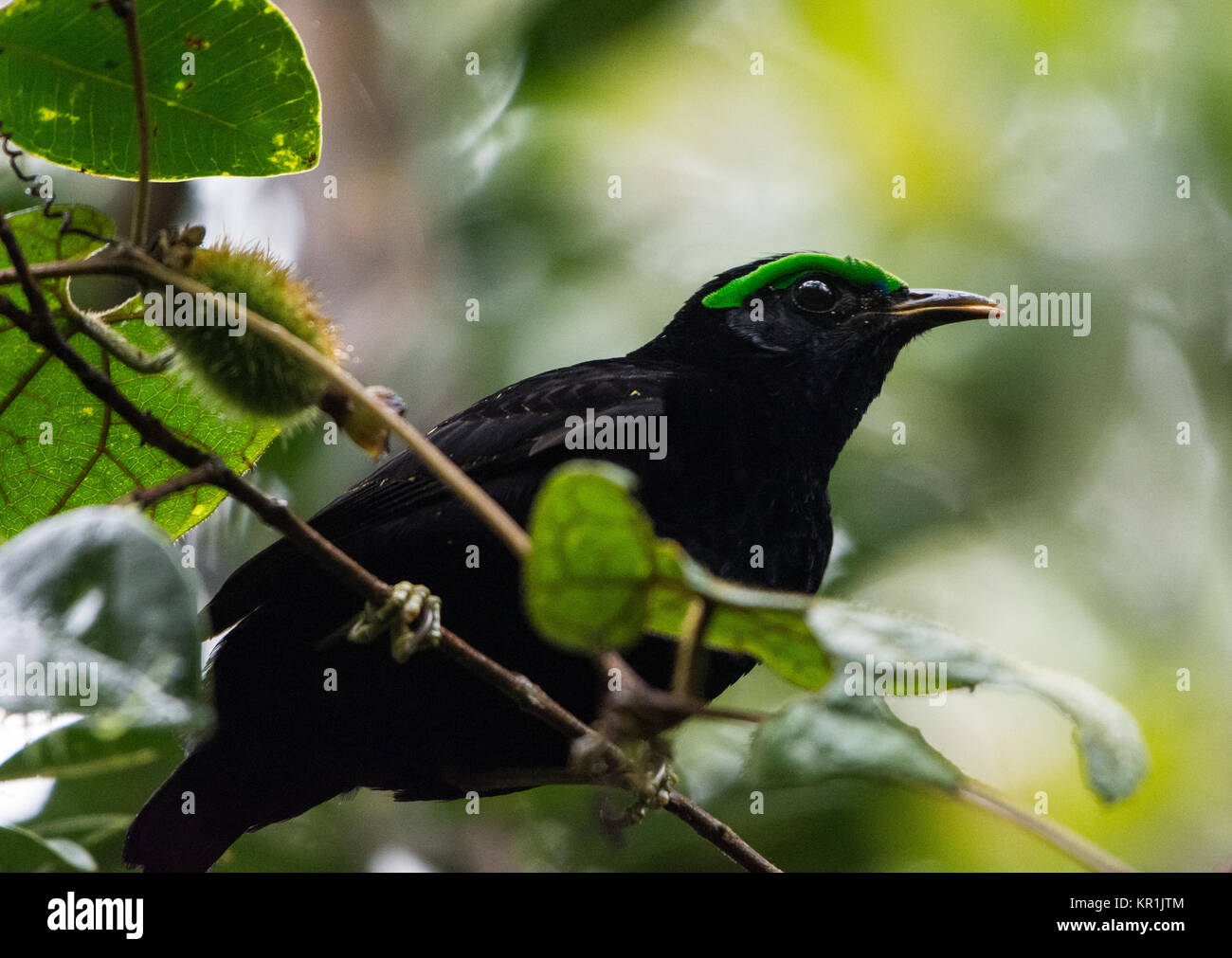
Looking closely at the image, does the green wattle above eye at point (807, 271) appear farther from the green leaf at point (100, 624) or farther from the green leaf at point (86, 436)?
the green leaf at point (100, 624)

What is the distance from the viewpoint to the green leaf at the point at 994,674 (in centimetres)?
104

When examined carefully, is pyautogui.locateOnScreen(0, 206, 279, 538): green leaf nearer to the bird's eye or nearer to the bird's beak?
the bird's eye

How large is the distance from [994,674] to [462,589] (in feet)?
6.21

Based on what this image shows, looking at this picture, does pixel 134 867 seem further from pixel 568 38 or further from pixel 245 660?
pixel 568 38

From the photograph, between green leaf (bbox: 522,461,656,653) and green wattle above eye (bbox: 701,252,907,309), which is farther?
green wattle above eye (bbox: 701,252,907,309)

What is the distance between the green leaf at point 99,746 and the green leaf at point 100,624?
3 centimetres

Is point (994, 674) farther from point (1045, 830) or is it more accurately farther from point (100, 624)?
point (100, 624)

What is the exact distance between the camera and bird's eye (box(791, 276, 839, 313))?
3654mm

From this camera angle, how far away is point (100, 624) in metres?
1.20

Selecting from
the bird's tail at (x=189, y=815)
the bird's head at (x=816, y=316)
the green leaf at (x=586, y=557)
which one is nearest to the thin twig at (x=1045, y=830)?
the green leaf at (x=586, y=557)

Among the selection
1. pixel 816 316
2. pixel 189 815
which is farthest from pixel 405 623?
pixel 816 316

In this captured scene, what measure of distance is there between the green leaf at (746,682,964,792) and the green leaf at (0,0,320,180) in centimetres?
118

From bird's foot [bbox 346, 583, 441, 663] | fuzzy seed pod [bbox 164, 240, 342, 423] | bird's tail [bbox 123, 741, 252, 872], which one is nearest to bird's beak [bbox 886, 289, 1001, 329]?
bird's foot [bbox 346, 583, 441, 663]
